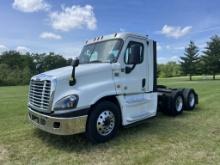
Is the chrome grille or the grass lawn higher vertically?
the chrome grille

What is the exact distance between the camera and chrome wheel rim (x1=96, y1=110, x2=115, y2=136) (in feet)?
18.4

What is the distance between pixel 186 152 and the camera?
5113mm

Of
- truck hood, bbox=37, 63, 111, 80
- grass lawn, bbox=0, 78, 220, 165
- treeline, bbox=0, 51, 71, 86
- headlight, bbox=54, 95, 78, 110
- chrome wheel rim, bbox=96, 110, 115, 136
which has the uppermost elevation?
treeline, bbox=0, 51, 71, 86

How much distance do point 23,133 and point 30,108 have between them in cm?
100

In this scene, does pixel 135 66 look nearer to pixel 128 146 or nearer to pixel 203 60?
pixel 128 146

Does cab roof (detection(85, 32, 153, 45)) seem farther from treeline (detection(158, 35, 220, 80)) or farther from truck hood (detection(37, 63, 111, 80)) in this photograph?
treeline (detection(158, 35, 220, 80))

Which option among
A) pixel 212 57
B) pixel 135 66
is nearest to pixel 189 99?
pixel 135 66

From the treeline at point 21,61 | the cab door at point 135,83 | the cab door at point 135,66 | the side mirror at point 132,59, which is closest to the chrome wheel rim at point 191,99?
the cab door at point 135,83

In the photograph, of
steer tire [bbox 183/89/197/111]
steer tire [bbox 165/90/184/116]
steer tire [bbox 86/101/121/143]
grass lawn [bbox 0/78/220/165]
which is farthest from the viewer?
steer tire [bbox 183/89/197/111]

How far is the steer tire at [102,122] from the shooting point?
545 cm

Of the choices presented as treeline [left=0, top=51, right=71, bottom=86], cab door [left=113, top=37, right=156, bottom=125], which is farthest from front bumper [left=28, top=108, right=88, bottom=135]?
treeline [left=0, top=51, right=71, bottom=86]

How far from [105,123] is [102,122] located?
10 centimetres

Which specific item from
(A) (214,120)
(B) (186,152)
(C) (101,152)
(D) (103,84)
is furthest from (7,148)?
(A) (214,120)

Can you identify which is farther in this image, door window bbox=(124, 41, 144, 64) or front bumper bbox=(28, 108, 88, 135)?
door window bbox=(124, 41, 144, 64)
